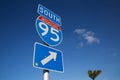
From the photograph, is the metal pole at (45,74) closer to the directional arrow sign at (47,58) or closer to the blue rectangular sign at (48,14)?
the directional arrow sign at (47,58)

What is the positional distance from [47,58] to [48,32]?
646 mm

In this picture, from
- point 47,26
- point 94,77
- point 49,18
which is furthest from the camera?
point 94,77

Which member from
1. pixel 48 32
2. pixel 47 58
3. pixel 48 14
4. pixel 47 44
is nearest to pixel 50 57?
pixel 47 58

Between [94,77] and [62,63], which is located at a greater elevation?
[94,77]

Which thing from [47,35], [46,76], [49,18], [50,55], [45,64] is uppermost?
[49,18]

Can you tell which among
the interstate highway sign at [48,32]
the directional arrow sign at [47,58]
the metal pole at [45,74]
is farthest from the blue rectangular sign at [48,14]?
the metal pole at [45,74]

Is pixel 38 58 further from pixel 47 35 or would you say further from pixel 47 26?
pixel 47 26

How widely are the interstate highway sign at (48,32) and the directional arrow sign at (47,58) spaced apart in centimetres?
19

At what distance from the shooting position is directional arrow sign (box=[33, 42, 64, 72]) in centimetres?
307

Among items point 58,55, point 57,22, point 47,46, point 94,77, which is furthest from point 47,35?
point 94,77

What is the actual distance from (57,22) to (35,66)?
5.25ft

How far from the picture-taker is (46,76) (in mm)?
3131

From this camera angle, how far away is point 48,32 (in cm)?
360

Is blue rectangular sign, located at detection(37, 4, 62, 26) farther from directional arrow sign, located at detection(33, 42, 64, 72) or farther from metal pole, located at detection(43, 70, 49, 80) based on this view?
metal pole, located at detection(43, 70, 49, 80)
